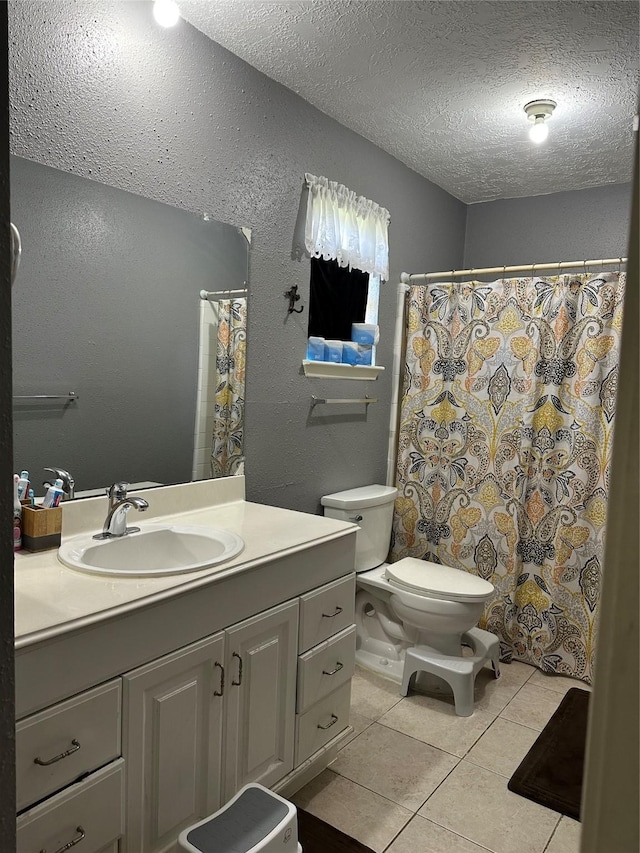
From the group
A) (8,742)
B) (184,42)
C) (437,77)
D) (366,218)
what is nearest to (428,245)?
(366,218)

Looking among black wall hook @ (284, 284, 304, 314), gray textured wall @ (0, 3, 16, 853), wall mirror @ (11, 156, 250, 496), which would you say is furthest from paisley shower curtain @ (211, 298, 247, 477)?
gray textured wall @ (0, 3, 16, 853)

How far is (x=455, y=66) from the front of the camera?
223cm

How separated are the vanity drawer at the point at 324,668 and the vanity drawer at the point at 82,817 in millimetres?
668

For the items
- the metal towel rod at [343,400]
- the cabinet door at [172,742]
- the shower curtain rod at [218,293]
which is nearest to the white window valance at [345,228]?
the shower curtain rod at [218,293]

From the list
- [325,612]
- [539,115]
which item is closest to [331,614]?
[325,612]

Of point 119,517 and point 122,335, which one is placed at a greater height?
point 122,335

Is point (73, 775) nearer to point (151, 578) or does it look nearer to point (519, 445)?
point (151, 578)

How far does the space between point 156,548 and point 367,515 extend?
49.8 inches

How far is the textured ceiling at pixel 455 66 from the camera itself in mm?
1929

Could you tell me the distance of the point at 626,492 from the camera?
0.91 ft

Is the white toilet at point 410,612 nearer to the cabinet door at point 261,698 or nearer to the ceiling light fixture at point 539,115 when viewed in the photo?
the cabinet door at point 261,698

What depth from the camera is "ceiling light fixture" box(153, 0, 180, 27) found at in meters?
1.82

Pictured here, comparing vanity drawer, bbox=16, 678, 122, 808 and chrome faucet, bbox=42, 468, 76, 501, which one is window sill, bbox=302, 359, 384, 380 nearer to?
chrome faucet, bbox=42, 468, 76, 501

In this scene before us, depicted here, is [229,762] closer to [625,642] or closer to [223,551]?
[223,551]
